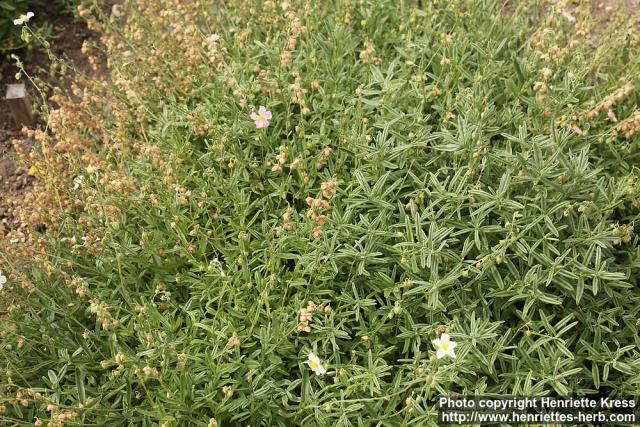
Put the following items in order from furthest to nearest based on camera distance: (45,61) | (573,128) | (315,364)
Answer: (45,61), (573,128), (315,364)

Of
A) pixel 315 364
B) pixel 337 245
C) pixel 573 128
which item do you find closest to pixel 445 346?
pixel 315 364

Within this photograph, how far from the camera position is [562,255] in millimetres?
3283

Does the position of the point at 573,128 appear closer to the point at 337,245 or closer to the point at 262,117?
the point at 337,245

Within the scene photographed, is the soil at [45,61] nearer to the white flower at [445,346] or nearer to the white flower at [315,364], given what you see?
the white flower at [315,364]

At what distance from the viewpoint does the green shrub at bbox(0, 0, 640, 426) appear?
10.3 ft

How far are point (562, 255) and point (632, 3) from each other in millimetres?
3889

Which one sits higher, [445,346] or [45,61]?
[45,61]

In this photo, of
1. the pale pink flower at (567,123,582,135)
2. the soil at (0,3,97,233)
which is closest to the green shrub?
the pale pink flower at (567,123,582,135)

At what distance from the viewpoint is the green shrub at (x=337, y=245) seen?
10.3ft

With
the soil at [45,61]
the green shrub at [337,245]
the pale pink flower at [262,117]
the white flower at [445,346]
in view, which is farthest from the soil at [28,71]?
the white flower at [445,346]

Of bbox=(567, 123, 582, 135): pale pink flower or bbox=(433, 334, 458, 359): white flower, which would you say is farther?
bbox=(567, 123, 582, 135): pale pink flower

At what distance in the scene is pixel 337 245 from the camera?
342 centimetres

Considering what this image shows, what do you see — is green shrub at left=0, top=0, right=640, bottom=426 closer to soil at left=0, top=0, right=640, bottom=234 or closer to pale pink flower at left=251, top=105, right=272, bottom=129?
pale pink flower at left=251, top=105, right=272, bottom=129

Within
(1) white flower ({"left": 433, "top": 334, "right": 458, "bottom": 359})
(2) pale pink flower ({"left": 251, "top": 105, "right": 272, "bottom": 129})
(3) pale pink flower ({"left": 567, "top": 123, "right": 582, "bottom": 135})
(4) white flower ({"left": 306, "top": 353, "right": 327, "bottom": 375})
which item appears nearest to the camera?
(1) white flower ({"left": 433, "top": 334, "right": 458, "bottom": 359})
